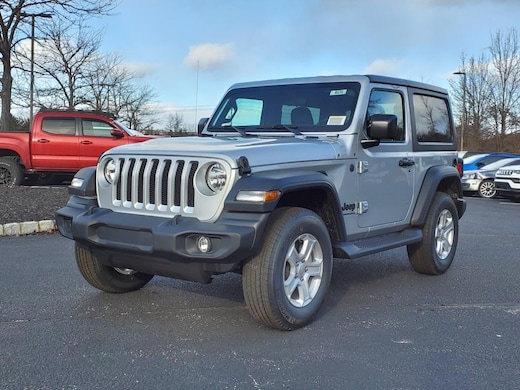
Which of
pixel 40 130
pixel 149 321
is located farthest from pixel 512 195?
pixel 149 321

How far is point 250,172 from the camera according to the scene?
3.78 metres

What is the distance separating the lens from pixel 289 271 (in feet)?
13.4

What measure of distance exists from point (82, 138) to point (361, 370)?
11.4 meters

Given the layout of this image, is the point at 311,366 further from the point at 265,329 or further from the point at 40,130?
the point at 40,130

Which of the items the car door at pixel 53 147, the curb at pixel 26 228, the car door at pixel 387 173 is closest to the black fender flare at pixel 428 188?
the car door at pixel 387 173

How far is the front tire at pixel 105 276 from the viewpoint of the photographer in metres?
4.64

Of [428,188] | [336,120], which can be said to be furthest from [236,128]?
[428,188]

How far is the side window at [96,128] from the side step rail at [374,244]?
9.78m

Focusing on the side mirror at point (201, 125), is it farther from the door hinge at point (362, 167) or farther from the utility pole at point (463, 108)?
the utility pole at point (463, 108)

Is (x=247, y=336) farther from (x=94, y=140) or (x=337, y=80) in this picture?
(x=94, y=140)

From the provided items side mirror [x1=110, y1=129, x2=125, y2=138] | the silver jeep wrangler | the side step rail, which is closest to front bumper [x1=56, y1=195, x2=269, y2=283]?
the silver jeep wrangler

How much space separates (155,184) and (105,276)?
1.28 metres

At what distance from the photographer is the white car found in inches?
596

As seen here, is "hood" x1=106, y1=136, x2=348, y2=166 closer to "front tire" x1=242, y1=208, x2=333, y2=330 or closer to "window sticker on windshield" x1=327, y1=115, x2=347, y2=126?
"window sticker on windshield" x1=327, y1=115, x2=347, y2=126
